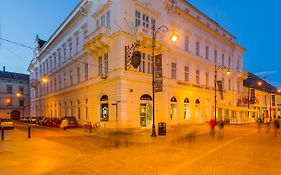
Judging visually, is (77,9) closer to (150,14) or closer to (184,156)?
(150,14)

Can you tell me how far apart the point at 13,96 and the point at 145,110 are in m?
60.8

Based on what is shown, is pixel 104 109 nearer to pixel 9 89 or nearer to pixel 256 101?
pixel 256 101

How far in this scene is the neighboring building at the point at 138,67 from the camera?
1019 inches

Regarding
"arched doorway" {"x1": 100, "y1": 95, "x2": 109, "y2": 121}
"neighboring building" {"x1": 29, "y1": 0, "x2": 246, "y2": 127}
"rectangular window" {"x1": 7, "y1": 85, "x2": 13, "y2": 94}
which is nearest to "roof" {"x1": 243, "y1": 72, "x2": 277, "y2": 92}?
"neighboring building" {"x1": 29, "y1": 0, "x2": 246, "y2": 127}

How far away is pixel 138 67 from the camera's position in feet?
A: 88.8

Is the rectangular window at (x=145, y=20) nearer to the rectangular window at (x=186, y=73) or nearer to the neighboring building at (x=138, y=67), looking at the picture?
the neighboring building at (x=138, y=67)

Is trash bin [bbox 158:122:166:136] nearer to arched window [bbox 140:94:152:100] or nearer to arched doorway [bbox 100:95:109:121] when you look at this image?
arched window [bbox 140:94:152:100]

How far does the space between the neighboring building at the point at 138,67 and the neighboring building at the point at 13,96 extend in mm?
31450

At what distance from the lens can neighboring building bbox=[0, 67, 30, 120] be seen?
242 ft

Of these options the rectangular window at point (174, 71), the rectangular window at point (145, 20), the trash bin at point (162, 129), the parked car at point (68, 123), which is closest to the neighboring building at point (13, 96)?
the parked car at point (68, 123)

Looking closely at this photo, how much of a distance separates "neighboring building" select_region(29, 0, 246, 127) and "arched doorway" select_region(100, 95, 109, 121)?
0.35ft

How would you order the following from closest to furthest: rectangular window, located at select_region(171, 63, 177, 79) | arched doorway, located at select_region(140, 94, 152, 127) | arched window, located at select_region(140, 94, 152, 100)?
arched window, located at select_region(140, 94, 152, 100)
arched doorway, located at select_region(140, 94, 152, 127)
rectangular window, located at select_region(171, 63, 177, 79)

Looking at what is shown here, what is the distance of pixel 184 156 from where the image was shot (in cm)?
1216

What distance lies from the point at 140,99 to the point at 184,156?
15.1m
